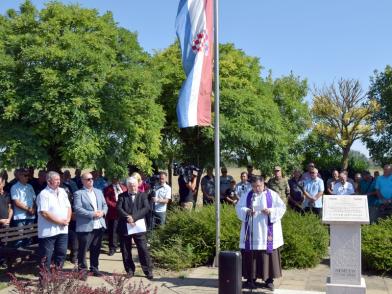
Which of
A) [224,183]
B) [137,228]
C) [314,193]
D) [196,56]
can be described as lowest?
[137,228]

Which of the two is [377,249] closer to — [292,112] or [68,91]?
[68,91]

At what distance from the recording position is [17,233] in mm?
9055

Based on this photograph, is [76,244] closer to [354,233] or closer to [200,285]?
[200,285]

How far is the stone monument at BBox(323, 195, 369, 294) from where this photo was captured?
7.53 meters

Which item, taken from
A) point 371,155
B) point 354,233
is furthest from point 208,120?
point 371,155

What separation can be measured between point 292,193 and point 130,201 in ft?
16.6

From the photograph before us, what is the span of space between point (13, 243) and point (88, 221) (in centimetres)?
171

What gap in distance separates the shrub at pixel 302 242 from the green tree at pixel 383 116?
19781 millimetres

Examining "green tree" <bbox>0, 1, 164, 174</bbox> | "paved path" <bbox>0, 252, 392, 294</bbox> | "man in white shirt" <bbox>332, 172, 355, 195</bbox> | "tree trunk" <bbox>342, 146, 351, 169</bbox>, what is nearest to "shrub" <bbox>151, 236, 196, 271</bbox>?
"paved path" <bbox>0, 252, 392, 294</bbox>

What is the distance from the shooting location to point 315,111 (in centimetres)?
3769

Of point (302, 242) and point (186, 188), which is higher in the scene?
point (186, 188)

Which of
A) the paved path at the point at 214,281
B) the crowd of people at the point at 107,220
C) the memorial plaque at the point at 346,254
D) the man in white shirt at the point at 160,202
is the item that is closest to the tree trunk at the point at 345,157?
the man in white shirt at the point at 160,202

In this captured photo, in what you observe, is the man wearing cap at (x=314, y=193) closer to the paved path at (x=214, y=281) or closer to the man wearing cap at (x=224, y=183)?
the man wearing cap at (x=224, y=183)

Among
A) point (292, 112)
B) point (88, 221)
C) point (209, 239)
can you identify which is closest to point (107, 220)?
point (88, 221)
